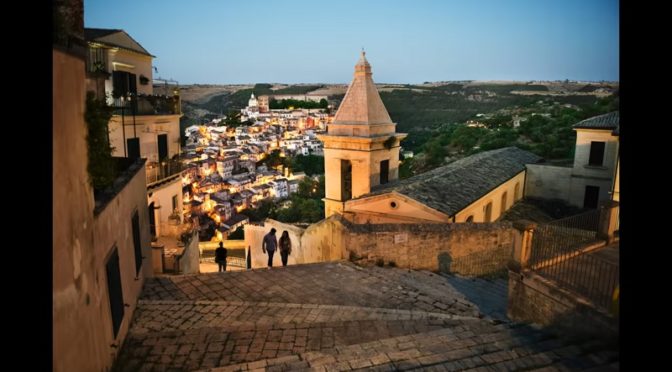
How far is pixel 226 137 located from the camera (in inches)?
4899

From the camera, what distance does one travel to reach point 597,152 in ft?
67.9

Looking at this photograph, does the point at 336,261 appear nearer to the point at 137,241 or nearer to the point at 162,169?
the point at 137,241

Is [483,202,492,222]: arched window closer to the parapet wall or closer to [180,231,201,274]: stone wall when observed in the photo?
the parapet wall

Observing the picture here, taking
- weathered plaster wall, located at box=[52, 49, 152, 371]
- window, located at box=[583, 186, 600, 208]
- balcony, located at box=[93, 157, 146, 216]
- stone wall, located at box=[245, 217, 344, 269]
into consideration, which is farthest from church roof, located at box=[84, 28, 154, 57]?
window, located at box=[583, 186, 600, 208]

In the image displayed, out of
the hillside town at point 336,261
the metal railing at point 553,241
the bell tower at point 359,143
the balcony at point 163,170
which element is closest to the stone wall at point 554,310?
the hillside town at point 336,261

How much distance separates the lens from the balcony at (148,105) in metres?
17.0

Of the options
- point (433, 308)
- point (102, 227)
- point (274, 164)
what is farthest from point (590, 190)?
point (274, 164)

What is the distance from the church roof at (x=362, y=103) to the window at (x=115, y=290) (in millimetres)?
13454

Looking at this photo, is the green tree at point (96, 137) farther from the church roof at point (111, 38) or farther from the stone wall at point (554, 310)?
the church roof at point (111, 38)

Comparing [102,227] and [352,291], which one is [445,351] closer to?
[352,291]

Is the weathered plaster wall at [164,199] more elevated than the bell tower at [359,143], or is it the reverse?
the bell tower at [359,143]

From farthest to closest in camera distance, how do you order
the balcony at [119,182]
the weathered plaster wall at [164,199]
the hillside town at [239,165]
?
the hillside town at [239,165]
the weathered plaster wall at [164,199]
the balcony at [119,182]

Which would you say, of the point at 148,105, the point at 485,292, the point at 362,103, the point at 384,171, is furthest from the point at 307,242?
the point at 148,105
